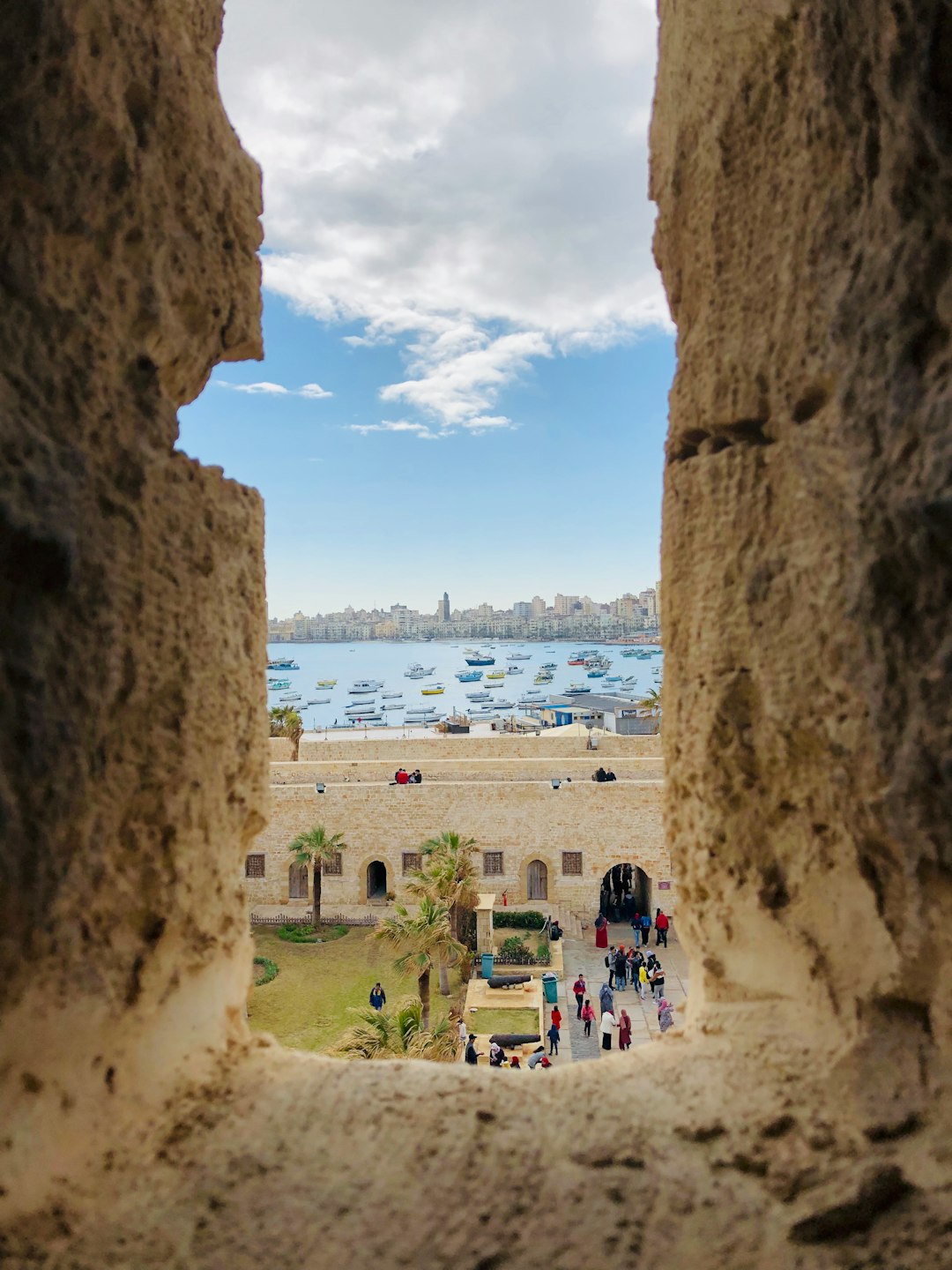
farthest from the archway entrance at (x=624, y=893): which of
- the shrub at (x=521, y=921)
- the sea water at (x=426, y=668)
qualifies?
the sea water at (x=426, y=668)

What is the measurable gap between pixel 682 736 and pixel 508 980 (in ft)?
39.0

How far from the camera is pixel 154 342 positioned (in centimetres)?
288

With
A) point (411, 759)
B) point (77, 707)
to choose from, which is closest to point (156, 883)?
point (77, 707)

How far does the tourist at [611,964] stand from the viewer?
13.6 m

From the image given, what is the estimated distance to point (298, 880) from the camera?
19.0 meters

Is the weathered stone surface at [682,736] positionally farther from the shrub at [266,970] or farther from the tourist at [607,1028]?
the shrub at [266,970]

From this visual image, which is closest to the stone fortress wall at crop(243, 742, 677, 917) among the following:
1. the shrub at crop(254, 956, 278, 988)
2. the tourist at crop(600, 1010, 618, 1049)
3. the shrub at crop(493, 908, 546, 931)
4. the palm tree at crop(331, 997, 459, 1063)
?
the shrub at crop(493, 908, 546, 931)

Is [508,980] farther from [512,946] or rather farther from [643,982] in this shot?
[643,982]

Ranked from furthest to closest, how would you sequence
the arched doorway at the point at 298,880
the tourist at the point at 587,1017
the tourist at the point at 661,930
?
the arched doorway at the point at 298,880 → the tourist at the point at 661,930 → the tourist at the point at 587,1017

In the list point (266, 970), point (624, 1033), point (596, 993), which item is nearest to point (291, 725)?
point (266, 970)

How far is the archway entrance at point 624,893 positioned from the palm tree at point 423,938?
6330mm

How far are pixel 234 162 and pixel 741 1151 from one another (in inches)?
168

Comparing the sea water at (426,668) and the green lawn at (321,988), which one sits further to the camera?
the sea water at (426,668)

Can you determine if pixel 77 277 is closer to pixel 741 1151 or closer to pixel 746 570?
pixel 746 570
